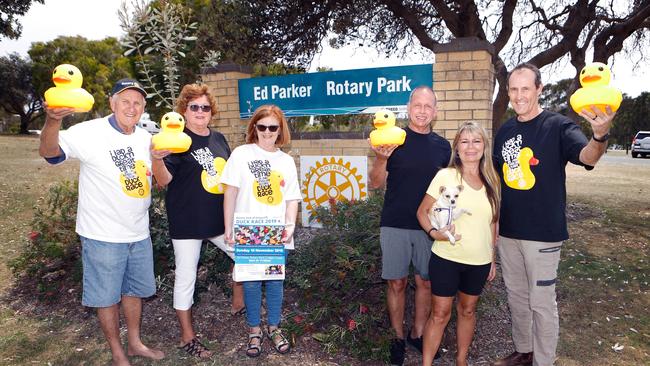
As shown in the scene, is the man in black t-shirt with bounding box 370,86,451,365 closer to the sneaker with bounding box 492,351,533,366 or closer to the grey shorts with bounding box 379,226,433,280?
the grey shorts with bounding box 379,226,433,280

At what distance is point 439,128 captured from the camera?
4.93 meters

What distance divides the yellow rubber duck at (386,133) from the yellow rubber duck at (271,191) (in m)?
0.72

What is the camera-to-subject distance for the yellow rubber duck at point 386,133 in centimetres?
265

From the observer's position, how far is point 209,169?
3014 mm

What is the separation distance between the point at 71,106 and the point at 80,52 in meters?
45.3

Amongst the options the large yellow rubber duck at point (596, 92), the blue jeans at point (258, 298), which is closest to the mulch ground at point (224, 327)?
the blue jeans at point (258, 298)

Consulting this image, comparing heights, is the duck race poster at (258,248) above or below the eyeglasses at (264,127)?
below

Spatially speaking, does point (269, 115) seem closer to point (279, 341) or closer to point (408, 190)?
point (408, 190)

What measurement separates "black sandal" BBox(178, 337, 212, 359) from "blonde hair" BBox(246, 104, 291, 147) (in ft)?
5.11

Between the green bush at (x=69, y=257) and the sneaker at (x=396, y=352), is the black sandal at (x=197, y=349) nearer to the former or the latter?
the green bush at (x=69, y=257)

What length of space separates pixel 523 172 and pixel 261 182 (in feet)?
5.54

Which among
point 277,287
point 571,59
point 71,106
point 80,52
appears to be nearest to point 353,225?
point 277,287

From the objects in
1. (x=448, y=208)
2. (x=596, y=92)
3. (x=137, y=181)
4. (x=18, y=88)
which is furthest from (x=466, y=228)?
(x=18, y=88)

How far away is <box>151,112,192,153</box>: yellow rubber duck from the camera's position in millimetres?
2600
